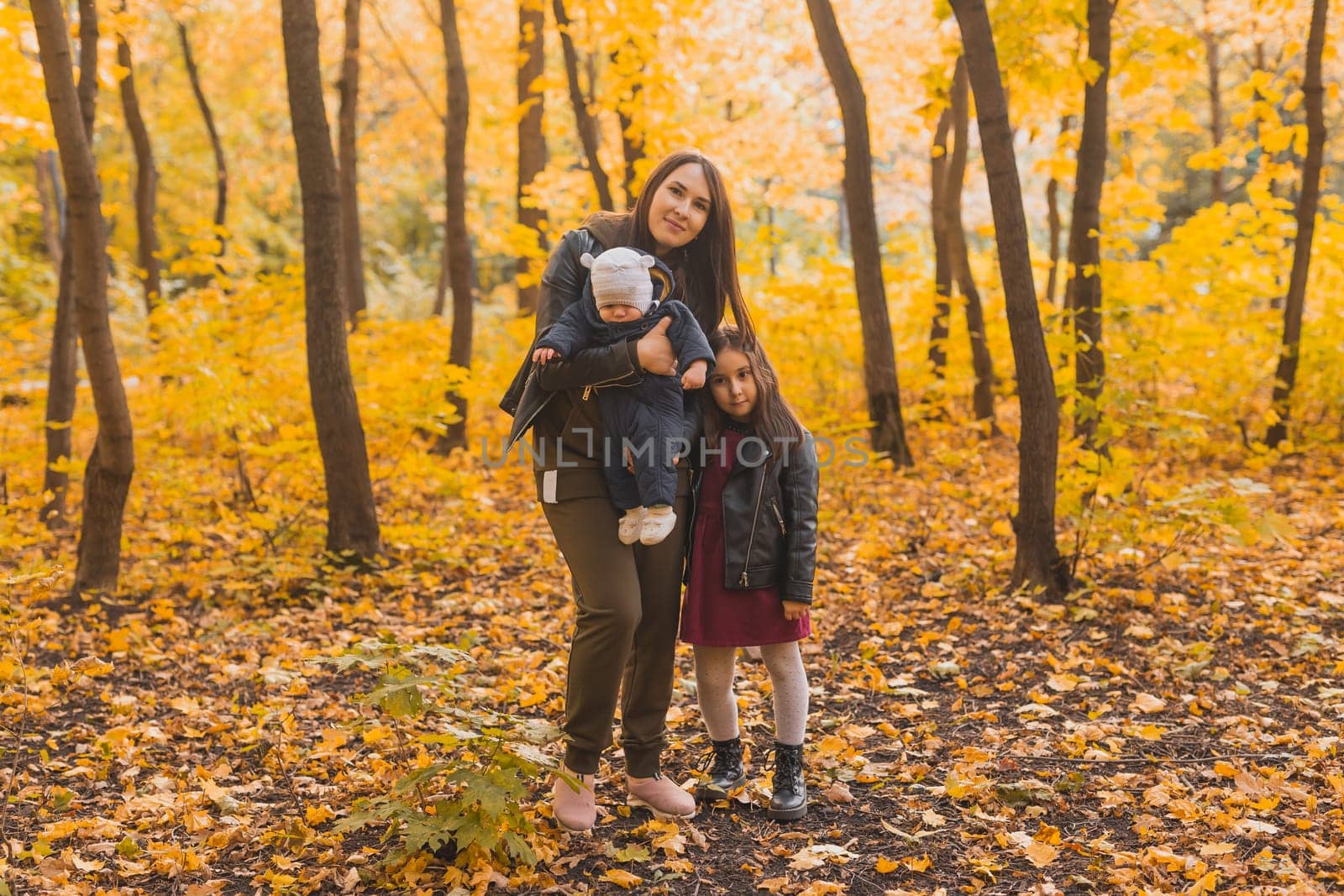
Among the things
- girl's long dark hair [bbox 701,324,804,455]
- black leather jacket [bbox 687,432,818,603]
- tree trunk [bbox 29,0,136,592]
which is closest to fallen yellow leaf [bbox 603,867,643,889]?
black leather jacket [bbox 687,432,818,603]

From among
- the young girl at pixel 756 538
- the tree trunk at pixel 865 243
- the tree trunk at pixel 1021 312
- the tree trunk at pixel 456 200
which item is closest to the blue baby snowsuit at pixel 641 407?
the young girl at pixel 756 538

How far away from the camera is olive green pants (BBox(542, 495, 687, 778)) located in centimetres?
314

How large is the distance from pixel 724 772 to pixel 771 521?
93 cm

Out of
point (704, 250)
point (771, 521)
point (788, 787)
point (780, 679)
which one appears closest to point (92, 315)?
point (704, 250)

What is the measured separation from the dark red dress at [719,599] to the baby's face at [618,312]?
2.07ft

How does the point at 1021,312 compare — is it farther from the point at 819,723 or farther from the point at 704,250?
the point at 704,250

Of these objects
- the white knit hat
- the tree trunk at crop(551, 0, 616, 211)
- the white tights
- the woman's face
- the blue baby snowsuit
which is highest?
the tree trunk at crop(551, 0, 616, 211)

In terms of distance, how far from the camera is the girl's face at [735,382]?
11.4 ft

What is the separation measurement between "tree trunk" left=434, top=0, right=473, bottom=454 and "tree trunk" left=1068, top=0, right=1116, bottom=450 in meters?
5.57

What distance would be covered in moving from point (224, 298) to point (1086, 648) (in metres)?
6.10

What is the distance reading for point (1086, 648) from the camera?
200 inches

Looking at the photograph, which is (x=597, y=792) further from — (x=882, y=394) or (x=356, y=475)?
(x=882, y=394)

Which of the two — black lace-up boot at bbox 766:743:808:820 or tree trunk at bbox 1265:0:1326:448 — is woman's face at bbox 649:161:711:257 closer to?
black lace-up boot at bbox 766:743:808:820

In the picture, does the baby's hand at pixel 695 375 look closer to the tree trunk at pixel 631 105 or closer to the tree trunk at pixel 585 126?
the tree trunk at pixel 631 105
